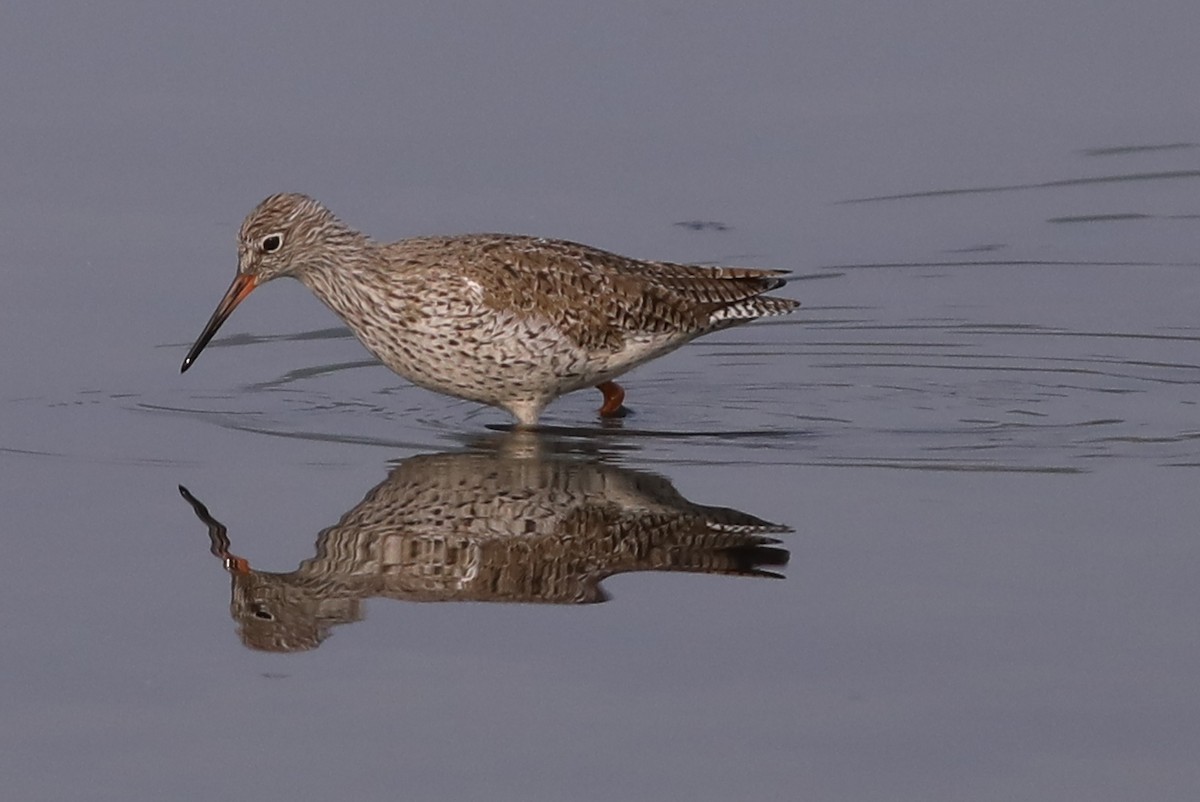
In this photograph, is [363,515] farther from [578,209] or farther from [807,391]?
[578,209]

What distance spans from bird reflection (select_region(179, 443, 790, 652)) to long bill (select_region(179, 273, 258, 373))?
1718 mm

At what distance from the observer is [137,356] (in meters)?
12.8

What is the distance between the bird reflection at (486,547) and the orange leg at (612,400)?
1.71 m

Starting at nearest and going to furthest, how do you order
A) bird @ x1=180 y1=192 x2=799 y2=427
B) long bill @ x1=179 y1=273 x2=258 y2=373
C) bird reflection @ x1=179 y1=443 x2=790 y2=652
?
1. bird reflection @ x1=179 y1=443 x2=790 y2=652
2. bird @ x1=180 y1=192 x2=799 y2=427
3. long bill @ x1=179 y1=273 x2=258 y2=373

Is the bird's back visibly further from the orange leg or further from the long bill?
the long bill

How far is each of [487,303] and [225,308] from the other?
1.32 metres

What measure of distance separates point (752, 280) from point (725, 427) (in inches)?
53.4

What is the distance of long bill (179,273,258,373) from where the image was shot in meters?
12.3

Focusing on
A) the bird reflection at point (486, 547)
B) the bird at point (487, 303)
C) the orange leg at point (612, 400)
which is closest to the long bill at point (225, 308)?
→ the bird at point (487, 303)

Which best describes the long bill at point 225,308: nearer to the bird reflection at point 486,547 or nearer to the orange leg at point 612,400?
the bird reflection at point 486,547

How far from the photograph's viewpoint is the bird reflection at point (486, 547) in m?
9.21

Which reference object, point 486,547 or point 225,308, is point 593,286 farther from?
point 486,547

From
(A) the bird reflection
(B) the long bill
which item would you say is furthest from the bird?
(A) the bird reflection

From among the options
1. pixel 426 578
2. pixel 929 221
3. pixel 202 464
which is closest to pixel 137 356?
→ pixel 202 464
